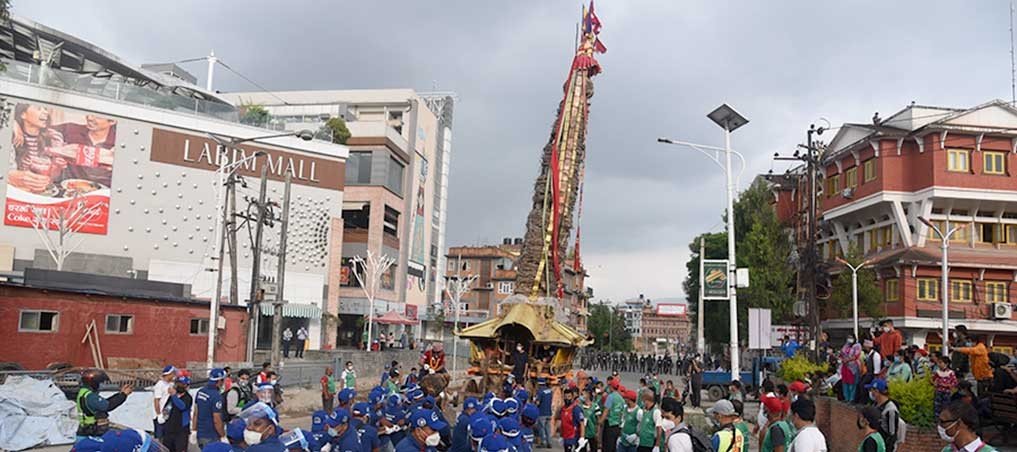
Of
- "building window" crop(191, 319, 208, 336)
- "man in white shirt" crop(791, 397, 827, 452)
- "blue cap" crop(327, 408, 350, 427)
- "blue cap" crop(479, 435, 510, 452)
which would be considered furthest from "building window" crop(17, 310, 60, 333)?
"man in white shirt" crop(791, 397, 827, 452)

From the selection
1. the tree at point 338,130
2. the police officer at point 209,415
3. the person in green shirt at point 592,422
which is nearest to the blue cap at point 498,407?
the police officer at point 209,415

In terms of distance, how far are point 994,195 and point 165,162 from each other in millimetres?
45081

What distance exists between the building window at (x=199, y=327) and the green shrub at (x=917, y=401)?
2440 centimetres

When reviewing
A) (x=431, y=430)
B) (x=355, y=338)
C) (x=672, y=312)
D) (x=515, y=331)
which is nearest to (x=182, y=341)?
(x=515, y=331)

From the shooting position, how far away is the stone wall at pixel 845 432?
13.8 meters

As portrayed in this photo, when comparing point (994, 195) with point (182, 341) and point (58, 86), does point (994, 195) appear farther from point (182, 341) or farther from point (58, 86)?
point (58, 86)

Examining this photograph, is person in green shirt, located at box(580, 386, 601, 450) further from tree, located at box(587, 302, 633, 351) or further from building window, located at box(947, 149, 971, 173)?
tree, located at box(587, 302, 633, 351)

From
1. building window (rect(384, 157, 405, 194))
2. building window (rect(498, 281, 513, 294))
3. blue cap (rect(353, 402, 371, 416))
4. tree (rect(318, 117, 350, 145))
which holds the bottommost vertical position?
blue cap (rect(353, 402, 371, 416))

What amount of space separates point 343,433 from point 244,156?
40511 mm

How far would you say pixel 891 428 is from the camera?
1082cm

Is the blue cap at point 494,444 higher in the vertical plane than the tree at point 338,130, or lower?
lower

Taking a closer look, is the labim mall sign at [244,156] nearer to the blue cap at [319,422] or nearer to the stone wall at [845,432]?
the stone wall at [845,432]

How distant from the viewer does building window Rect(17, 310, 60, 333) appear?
23.9m

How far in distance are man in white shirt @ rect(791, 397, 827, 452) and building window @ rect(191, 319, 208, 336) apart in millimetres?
26987
